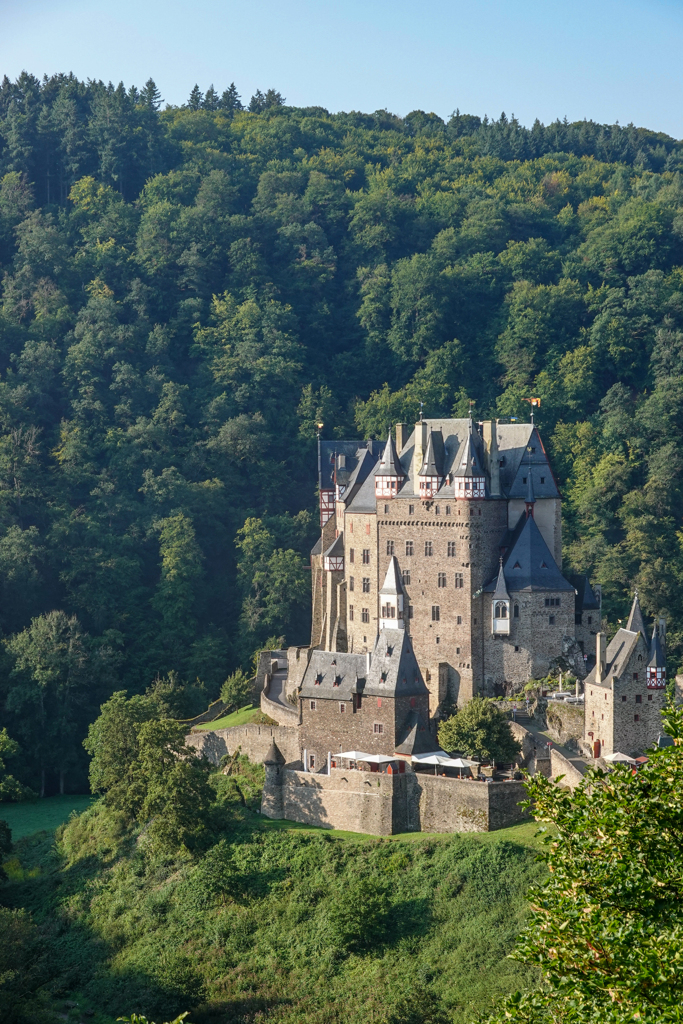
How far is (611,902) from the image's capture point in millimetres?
21719

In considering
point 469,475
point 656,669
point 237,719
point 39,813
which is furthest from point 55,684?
point 656,669

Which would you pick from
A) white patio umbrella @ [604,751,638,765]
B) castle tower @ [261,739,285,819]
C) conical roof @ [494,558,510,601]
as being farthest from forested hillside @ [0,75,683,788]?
white patio umbrella @ [604,751,638,765]

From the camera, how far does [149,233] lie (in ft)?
337

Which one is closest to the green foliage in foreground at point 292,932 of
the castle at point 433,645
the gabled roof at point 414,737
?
the castle at point 433,645

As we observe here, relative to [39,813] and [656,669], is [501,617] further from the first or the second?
[39,813]

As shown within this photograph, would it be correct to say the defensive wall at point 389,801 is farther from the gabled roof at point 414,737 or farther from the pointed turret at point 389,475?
the pointed turret at point 389,475

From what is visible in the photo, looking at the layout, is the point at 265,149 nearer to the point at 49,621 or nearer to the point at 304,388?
the point at 304,388

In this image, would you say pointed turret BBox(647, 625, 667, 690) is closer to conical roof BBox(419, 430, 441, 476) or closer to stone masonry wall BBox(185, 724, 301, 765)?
conical roof BBox(419, 430, 441, 476)

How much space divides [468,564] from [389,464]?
5917 millimetres

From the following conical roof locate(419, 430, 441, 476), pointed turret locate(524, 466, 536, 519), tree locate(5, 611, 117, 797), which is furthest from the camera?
tree locate(5, 611, 117, 797)

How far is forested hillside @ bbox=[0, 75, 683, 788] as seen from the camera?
7650cm

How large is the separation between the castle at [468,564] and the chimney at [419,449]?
7 cm

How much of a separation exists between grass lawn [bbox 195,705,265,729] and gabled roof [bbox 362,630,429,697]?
9.94 metres

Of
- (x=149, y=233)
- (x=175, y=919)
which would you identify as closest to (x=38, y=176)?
(x=149, y=233)
